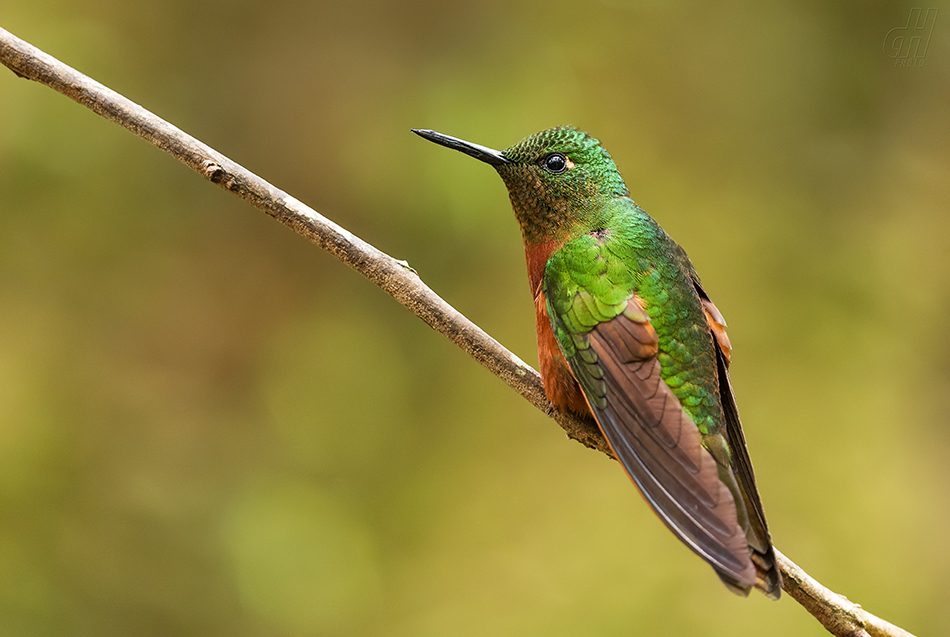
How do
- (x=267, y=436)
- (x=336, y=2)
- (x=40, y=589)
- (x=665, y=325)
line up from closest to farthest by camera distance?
(x=665, y=325), (x=40, y=589), (x=267, y=436), (x=336, y=2)

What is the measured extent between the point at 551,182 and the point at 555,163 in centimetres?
6

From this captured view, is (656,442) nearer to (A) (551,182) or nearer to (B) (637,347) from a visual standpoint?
(B) (637,347)

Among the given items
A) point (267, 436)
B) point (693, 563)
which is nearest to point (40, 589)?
point (267, 436)

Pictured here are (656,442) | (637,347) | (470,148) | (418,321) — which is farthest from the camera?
(418,321)

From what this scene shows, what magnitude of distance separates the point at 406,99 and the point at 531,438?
181 centimetres

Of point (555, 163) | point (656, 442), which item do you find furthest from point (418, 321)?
point (656, 442)

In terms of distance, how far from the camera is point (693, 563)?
381 cm

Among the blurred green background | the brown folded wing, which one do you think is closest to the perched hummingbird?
the brown folded wing

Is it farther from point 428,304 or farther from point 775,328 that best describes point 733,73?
point 428,304

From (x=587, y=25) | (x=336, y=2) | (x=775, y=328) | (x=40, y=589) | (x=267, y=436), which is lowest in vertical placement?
(x=40, y=589)

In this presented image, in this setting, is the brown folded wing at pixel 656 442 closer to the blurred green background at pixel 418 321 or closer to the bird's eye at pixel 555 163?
the bird's eye at pixel 555 163

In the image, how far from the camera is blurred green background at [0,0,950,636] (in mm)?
3604

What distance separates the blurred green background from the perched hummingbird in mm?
1799

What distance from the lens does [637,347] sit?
1.87 m
